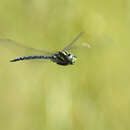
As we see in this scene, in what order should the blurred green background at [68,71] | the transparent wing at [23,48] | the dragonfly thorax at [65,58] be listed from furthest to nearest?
1. the blurred green background at [68,71]
2. the transparent wing at [23,48]
3. the dragonfly thorax at [65,58]

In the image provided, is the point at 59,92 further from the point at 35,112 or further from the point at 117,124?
the point at 117,124

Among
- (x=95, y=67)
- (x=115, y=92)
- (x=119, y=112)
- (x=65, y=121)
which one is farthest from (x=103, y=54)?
(x=65, y=121)

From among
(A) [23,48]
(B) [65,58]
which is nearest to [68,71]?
(A) [23,48]

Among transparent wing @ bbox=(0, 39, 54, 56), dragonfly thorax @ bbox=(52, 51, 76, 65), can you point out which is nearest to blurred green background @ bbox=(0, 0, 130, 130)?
transparent wing @ bbox=(0, 39, 54, 56)

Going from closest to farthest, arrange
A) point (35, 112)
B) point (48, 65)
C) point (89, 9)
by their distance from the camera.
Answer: point (35, 112), point (48, 65), point (89, 9)

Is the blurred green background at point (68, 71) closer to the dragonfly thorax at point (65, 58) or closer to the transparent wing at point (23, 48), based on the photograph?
the transparent wing at point (23, 48)

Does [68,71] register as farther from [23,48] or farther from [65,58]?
[65,58]

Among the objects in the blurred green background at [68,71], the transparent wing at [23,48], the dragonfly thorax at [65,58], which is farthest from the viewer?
the blurred green background at [68,71]

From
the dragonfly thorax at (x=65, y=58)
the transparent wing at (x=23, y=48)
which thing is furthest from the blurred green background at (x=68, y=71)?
the dragonfly thorax at (x=65, y=58)

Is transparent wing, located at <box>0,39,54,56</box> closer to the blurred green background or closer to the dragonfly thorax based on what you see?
the dragonfly thorax
